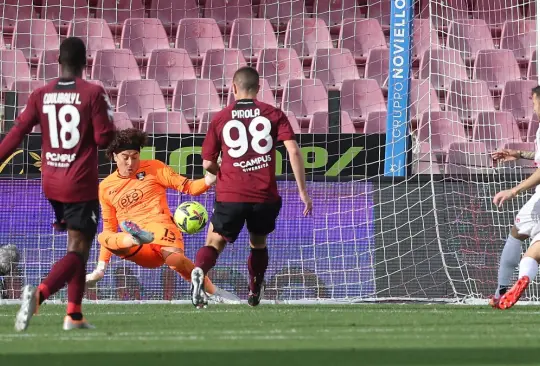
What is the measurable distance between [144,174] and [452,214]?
2.99 meters

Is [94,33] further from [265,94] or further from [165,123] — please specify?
[265,94]

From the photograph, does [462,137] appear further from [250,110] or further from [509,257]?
[250,110]

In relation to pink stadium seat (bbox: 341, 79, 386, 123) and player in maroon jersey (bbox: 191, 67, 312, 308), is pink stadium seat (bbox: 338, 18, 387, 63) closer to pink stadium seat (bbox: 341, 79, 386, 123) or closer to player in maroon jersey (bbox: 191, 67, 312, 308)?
pink stadium seat (bbox: 341, 79, 386, 123)

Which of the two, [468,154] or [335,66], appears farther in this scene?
[335,66]

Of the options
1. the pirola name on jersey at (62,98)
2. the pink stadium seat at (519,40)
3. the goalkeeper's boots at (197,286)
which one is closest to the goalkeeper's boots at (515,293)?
the goalkeeper's boots at (197,286)

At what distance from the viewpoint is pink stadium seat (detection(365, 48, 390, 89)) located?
14711mm

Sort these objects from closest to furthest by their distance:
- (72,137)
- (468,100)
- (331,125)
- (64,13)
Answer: (72,137), (331,125), (468,100), (64,13)

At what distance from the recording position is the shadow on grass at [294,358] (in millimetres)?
4332

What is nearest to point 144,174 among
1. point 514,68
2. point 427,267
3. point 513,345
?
point 427,267

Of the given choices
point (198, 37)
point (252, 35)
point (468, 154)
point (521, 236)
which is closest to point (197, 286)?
point (521, 236)

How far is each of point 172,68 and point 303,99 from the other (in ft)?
6.24

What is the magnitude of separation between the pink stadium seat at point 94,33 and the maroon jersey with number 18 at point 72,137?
8.10 m

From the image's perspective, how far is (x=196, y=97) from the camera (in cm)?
1376

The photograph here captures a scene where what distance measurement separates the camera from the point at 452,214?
33.8 feet
